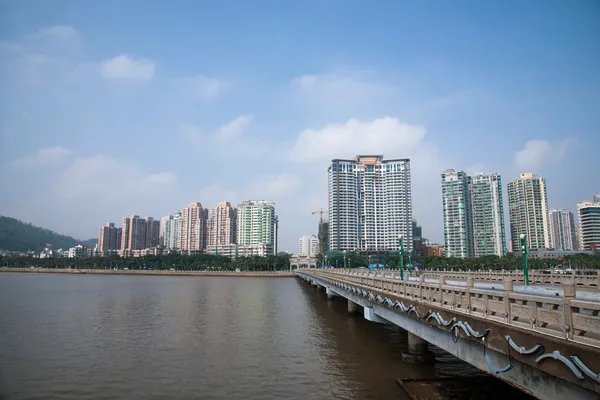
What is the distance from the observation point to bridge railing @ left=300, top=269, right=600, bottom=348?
25.9 ft

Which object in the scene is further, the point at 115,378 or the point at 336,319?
the point at 336,319

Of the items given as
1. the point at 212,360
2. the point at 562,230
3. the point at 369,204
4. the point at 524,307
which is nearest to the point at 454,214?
the point at 369,204

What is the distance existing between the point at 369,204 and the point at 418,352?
16583cm

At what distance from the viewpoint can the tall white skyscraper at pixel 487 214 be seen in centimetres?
14750

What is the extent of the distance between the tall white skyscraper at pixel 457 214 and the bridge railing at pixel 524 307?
481 ft

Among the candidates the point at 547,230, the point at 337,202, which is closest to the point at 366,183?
the point at 337,202

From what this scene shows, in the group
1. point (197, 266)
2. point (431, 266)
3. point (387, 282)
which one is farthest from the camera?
point (197, 266)

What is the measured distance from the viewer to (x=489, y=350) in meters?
11.1

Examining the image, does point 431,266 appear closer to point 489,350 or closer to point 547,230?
point 547,230

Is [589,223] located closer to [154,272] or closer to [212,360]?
[212,360]

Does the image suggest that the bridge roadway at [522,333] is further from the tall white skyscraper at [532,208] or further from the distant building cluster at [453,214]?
the tall white skyscraper at [532,208]

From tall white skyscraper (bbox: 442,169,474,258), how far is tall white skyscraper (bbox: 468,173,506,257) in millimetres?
1765

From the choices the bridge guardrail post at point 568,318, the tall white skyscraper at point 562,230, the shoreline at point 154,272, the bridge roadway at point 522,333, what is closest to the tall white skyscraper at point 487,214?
the tall white skyscraper at point 562,230

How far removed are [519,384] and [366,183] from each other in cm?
17662
